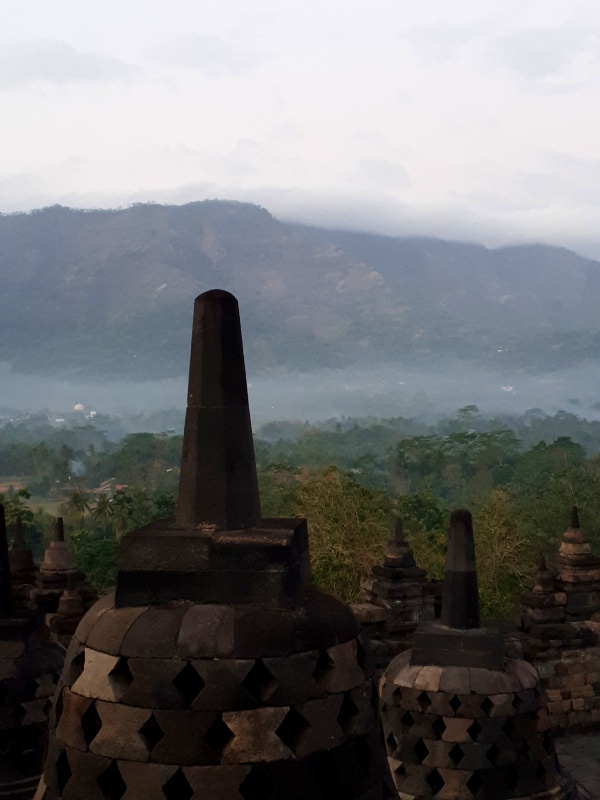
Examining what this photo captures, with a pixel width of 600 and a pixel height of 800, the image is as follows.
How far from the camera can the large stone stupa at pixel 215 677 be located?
155 inches

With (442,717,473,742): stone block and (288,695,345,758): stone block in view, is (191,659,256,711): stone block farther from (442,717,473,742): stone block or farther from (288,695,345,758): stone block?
(442,717,473,742): stone block

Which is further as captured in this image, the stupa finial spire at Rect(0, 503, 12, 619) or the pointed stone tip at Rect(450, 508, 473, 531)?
the pointed stone tip at Rect(450, 508, 473, 531)

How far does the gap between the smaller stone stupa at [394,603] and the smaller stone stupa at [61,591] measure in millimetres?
4107

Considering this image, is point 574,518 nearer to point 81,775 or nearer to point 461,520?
point 461,520

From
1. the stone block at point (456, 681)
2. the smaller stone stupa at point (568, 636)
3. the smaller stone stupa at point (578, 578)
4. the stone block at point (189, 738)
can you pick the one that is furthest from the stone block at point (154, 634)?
the smaller stone stupa at point (578, 578)

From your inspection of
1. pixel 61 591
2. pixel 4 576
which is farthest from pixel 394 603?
pixel 4 576

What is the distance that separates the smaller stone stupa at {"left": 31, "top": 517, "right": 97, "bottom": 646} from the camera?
40.2 ft

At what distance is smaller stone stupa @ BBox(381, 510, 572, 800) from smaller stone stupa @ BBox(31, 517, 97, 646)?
5.26 metres

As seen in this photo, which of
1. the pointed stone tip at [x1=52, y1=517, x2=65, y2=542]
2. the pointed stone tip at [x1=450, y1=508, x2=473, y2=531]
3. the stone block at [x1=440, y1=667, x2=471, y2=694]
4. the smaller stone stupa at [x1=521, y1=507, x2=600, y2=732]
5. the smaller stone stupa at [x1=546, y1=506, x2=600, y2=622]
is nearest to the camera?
the stone block at [x1=440, y1=667, x2=471, y2=694]

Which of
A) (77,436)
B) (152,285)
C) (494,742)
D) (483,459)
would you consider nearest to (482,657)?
(494,742)

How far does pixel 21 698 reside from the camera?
7602 millimetres

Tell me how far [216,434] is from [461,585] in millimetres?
4814

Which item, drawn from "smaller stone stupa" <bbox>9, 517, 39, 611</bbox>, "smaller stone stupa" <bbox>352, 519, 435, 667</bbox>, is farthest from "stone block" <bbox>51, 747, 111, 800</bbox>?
"smaller stone stupa" <bbox>9, 517, 39, 611</bbox>

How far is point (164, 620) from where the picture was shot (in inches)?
162
